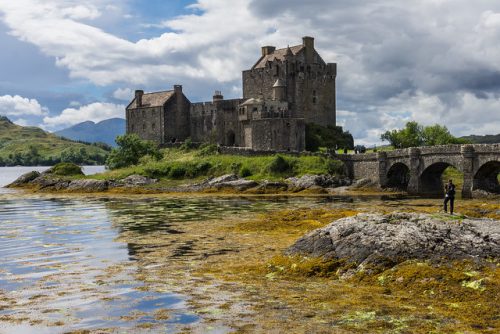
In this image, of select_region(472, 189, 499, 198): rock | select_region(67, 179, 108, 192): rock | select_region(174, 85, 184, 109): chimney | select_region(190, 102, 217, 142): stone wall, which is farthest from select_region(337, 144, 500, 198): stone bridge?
select_region(174, 85, 184, 109): chimney

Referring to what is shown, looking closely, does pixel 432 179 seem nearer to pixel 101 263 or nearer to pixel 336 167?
pixel 336 167

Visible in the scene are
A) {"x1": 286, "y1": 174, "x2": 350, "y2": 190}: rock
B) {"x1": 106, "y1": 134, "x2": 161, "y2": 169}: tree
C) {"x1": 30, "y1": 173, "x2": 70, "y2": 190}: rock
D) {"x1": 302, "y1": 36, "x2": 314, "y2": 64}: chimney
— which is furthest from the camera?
{"x1": 302, "y1": 36, "x2": 314, "y2": 64}: chimney

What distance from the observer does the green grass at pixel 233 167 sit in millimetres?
78938

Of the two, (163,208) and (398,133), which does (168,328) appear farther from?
(398,133)

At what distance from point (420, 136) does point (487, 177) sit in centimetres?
5408

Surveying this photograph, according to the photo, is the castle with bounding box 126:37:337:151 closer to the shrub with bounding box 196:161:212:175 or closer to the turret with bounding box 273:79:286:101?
the turret with bounding box 273:79:286:101

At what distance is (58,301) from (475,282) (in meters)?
13.3

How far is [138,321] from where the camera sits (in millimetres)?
→ 16203

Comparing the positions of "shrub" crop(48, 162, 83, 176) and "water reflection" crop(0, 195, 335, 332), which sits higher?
"shrub" crop(48, 162, 83, 176)

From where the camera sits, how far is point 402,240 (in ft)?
72.2

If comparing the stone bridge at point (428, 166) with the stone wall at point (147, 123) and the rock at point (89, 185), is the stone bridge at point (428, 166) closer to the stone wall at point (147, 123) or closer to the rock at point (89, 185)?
the rock at point (89, 185)

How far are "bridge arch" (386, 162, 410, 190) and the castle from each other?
17526mm

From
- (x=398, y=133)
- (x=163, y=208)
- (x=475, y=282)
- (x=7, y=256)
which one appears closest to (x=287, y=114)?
(x=398, y=133)

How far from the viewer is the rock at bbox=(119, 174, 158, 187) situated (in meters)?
82.3
